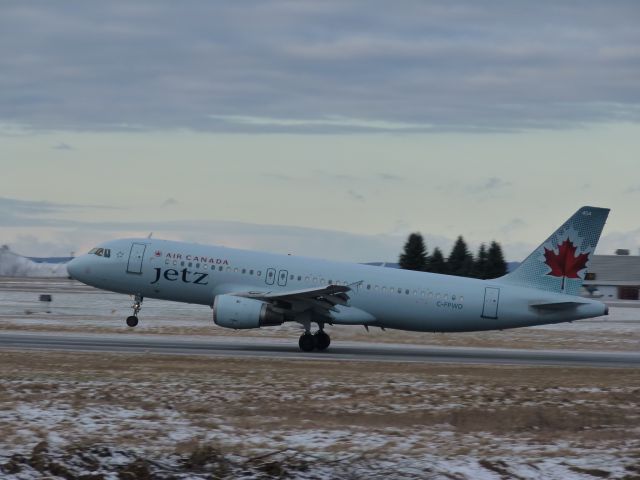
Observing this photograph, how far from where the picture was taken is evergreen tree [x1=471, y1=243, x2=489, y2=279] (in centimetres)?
10904

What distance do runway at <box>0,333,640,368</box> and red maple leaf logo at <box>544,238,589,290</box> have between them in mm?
3064

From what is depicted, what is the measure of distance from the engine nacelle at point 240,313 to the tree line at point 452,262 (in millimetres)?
75217

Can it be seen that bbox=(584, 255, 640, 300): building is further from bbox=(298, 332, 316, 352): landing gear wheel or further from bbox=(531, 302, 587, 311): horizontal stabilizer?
bbox=(298, 332, 316, 352): landing gear wheel

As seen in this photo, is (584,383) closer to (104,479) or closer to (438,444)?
(438,444)

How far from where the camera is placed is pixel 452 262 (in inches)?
4493

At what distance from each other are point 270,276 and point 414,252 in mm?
75837

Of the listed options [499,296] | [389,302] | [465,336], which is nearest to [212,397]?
[389,302]

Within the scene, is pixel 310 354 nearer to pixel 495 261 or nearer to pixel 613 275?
pixel 495 261

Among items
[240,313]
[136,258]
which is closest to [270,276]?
[240,313]

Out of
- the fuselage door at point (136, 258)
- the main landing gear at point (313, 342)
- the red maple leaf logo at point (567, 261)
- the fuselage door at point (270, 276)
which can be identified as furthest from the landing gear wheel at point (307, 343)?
the red maple leaf logo at point (567, 261)

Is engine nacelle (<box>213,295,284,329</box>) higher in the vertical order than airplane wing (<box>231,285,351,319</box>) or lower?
lower

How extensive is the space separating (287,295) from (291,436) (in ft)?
51.2

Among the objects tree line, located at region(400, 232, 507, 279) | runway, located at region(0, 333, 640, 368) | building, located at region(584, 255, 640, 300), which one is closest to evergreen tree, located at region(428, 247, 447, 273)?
tree line, located at region(400, 232, 507, 279)

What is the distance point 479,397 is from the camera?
890 inches
